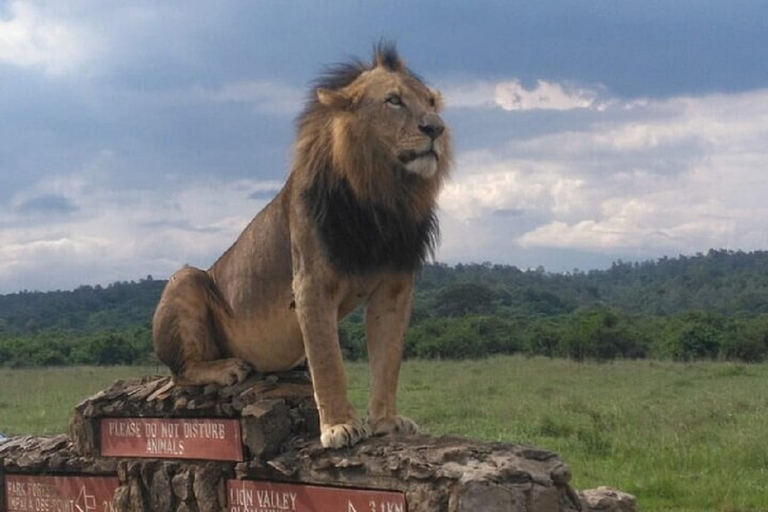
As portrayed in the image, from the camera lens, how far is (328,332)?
4.70 meters

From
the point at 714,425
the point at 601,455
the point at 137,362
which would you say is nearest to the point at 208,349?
the point at 601,455

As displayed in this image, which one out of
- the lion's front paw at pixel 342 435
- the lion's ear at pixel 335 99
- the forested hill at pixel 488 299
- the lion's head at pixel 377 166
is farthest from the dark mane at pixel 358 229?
the forested hill at pixel 488 299

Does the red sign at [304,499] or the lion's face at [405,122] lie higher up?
the lion's face at [405,122]

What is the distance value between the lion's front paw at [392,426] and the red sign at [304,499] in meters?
0.35

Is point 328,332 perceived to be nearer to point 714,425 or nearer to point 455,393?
point 714,425

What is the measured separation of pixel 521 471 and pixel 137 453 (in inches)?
91.9

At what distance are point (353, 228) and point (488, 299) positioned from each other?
1584 inches

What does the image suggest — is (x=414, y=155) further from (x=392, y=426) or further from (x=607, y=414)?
(x=607, y=414)

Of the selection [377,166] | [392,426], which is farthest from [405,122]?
[392,426]

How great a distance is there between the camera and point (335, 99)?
15.6 feet

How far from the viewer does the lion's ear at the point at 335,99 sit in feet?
15.5

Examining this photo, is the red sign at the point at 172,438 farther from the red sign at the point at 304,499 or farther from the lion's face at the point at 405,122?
the lion's face at the point at 405,122

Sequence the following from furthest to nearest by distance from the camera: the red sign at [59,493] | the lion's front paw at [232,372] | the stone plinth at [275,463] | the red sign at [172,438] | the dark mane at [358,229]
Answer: the red sign at [59,493] → the lion's front paw at [232,372] → the red sign at [172,438] → the dark mane at [358,229] → the stone plinth at [275,463]

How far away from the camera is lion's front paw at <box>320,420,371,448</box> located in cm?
457
